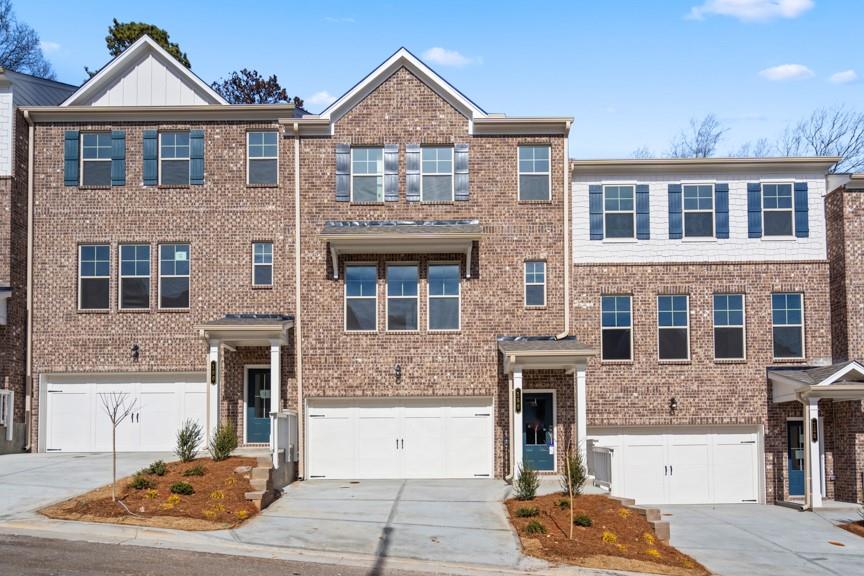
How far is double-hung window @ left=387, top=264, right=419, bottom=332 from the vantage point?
84.0 feet

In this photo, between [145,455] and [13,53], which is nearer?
[145,455]

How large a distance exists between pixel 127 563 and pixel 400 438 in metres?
12.0

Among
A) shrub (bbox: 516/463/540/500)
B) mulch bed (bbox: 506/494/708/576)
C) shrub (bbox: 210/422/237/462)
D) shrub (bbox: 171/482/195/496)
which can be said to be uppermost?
shrub (bbox: 210/422/237/462)

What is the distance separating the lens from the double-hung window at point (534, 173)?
26.0 metres

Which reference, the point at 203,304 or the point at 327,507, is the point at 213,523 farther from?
the point at 203,304

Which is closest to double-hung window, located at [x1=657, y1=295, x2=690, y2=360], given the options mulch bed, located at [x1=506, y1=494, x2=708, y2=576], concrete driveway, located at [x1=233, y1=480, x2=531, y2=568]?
concrete driveway, located at [x1=233, y1=480, x2=531, y2=568]

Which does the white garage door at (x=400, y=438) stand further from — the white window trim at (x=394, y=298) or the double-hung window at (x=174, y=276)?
the double-hung window at (x=174, y=276)

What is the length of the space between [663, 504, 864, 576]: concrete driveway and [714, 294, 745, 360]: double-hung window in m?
3.97

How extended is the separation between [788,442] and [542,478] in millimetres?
6929

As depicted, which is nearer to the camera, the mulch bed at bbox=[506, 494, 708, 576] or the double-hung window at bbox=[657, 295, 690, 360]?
the mulch bed at bbox=[506, 494, 708, 576]

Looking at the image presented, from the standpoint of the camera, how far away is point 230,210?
26000mm

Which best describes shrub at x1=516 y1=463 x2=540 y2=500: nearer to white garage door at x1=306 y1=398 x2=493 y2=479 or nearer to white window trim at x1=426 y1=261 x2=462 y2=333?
white garage door at x1=306 y1=398 x2=493 y2=479

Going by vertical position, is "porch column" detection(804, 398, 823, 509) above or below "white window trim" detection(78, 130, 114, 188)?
below

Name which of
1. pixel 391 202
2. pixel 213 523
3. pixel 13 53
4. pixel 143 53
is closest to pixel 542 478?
pixel 391 202
